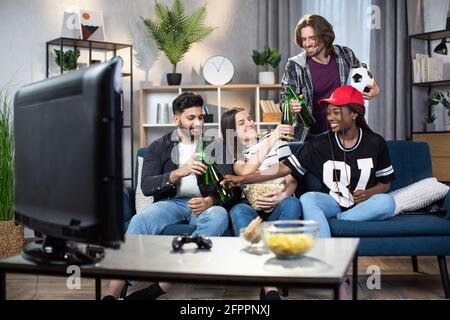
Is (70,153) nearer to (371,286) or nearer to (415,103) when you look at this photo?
(371,286)

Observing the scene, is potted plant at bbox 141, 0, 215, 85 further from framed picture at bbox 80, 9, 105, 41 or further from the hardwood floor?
the hardwood floor

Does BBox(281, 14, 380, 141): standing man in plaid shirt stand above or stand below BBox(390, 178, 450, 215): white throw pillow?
above

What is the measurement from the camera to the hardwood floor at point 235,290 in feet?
10.4

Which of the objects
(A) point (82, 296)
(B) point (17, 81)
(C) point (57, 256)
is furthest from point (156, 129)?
(C) point (57, 256)

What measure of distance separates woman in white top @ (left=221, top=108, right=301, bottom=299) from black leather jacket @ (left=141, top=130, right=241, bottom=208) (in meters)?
0.05

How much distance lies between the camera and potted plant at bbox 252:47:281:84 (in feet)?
17.9

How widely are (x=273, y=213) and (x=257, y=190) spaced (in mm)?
137

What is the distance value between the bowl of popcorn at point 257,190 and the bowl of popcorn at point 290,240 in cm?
143

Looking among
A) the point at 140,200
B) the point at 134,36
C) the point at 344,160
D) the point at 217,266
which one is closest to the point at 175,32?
the point at 134,36

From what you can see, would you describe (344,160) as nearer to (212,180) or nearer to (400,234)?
(400,234)

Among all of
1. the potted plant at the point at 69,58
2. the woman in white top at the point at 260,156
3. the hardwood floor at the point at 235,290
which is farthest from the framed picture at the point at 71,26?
the woman in white top at the point at 260,156

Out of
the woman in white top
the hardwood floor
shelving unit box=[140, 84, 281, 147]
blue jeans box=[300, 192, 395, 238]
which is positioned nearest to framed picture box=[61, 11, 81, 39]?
shelving unit box=[140, 84, 281, 147]

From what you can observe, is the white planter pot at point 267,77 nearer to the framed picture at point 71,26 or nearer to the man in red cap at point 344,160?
the framed picture at point 71,26

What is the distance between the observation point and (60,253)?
1.65 metres
